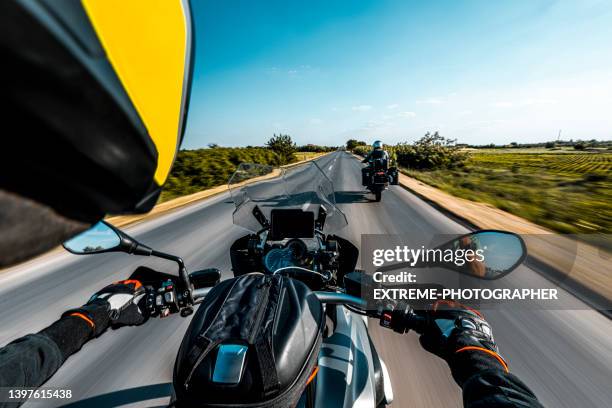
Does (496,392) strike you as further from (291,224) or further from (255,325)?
(291,224)

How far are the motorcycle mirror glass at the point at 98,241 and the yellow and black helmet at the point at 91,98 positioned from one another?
986 millimetres

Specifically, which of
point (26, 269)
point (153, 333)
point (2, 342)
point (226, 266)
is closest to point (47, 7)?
point (153, 333)

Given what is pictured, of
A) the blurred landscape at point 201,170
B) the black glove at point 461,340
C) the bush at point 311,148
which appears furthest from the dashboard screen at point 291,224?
the bush at point 311,148

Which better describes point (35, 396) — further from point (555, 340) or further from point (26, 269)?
point (555, 340)

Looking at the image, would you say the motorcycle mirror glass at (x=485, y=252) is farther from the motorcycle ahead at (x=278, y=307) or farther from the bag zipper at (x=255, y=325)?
the bag zipper at (x=255, y=325)

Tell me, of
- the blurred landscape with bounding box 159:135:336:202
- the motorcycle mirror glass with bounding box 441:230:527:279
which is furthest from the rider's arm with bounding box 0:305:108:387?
the blurred landscape with bounding box 159:135:336:202

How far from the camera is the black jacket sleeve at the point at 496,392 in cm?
70

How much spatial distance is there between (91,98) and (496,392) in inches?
42.3

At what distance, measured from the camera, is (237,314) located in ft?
2.85

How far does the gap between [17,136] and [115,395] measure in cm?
234

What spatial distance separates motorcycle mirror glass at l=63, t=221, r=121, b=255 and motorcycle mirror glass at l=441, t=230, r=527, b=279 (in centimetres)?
163

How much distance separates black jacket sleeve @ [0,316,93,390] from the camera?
2.76ft

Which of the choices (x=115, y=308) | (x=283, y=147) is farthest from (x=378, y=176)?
(x=283, y=147)

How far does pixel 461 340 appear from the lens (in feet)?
3.25
